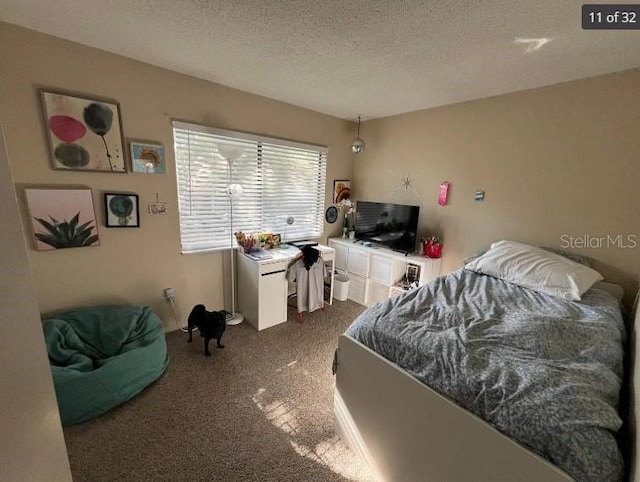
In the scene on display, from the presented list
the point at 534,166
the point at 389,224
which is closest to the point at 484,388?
the point at 534,166

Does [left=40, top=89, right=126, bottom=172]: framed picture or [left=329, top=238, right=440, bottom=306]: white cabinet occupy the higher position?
[left=40, top=89, right=126, bottom=172]: framed picture

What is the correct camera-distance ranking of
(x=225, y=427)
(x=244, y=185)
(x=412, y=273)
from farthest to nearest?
(x=412, y=273) < (x=244, y=185) < (x=225, y=427)

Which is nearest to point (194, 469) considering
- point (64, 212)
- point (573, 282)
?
point (64, 212)

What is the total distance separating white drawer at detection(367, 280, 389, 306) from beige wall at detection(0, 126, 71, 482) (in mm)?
2883

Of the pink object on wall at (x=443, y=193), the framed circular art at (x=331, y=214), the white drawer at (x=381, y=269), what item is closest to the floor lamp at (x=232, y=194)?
the framed circular art at (x=331, y=214)

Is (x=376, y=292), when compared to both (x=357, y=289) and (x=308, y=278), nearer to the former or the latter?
(x=357, y=289)

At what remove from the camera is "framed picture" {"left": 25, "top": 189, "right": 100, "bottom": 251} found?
1856 millimetres

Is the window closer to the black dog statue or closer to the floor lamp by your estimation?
the floor lamp

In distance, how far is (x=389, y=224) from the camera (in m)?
3.23

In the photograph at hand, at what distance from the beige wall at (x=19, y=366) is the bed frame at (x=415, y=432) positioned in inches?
47.1

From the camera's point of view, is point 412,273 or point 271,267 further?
point 412,273

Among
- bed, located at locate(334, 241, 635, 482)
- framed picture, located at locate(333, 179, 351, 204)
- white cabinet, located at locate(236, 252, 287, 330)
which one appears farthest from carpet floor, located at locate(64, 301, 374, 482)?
framed picture, located at locate(333, 179, 351, 204)

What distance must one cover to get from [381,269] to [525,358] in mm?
1981

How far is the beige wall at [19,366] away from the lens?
0.60 m
